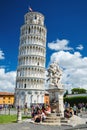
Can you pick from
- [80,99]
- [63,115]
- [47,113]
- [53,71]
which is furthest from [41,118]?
[80,99]

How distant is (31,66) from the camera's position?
301ft

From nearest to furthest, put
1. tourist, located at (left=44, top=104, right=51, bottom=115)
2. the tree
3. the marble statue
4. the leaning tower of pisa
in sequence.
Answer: tourist, located at (left=44, top=104, right=51, bottom=115) → the marble statue → the leaning tower of pisa → the tree

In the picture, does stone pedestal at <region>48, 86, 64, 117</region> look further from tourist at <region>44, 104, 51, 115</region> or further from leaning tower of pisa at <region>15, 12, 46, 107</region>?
leaning tower of pisa at <region>15, 12, 46, 107</region>

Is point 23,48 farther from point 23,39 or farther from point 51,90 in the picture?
point 51,90

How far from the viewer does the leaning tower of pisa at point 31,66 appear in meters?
91.1

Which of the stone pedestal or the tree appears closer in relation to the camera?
the stone pedestal

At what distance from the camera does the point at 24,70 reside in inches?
3642

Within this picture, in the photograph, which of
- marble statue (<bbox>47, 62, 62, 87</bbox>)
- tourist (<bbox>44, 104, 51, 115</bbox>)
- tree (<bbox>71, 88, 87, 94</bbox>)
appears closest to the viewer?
tourist (<bbox>44, 104, 51, 115</bbox>)

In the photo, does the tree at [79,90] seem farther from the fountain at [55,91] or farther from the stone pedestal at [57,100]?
the stone pedestal at [57,100]

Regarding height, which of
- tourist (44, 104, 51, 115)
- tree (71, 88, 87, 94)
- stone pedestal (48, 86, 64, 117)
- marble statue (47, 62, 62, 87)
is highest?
tree (71, 88, 87, 94)

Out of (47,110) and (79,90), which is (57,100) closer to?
(47,110)

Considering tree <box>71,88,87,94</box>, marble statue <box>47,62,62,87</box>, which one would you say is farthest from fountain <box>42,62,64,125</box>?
tree <box>71,88,87,94</box>

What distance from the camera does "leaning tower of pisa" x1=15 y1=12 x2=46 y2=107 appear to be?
9112cm

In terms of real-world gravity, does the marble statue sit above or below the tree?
below
